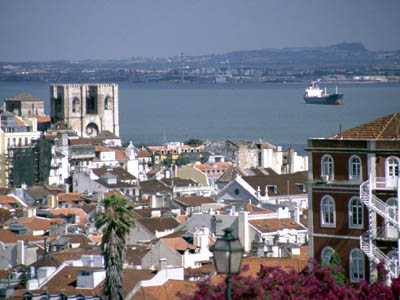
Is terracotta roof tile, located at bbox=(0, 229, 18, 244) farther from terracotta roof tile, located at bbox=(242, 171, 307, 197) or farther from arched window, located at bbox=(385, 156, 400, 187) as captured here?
arched window, located at bbox=(385, 156, 400, 187)

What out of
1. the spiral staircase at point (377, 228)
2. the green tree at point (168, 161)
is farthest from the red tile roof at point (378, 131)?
the green tree at point (168, 161)

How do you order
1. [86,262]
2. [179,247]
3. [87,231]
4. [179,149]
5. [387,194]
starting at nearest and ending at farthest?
[387,194], [86,262], [179,247], [87,231], [179,149]

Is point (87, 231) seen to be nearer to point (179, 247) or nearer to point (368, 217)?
point (179, 247)

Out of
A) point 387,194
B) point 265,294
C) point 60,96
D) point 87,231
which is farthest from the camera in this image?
point 60,96

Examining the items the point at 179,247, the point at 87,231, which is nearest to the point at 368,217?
the point at 179,247

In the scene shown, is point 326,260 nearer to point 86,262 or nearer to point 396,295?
point 396,295

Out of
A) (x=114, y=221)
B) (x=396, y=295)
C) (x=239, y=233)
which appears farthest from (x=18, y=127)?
(x=396, y=295)

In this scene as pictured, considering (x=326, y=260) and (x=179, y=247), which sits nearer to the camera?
(x=326, y=260)

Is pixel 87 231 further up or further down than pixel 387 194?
further down

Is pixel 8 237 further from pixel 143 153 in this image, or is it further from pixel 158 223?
pixel 143 153
